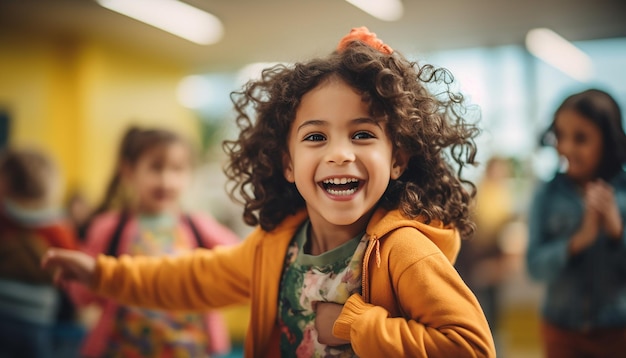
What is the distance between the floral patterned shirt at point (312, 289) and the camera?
44.5 inches

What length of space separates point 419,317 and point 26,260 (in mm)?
2097

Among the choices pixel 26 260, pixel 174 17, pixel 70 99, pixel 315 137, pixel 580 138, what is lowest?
pixel 26 260

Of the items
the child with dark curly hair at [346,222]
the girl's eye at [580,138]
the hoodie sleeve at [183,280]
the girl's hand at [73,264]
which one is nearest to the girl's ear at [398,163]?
the child with dark curly hair at [346,222]

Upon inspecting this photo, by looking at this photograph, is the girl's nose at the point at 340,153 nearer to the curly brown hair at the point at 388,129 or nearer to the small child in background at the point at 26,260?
the curly brown hair at the point at 388,129

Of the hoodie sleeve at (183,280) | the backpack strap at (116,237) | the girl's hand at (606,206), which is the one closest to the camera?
the hoodie sleeve at (183,280)

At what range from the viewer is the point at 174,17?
5.56m

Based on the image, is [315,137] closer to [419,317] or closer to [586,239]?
[419,317]

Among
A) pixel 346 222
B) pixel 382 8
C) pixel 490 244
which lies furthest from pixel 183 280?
pixel 382 8

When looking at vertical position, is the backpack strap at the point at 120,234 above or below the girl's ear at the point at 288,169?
below

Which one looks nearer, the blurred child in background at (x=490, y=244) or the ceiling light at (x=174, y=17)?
the blurred child in background at (x=490, y=244)

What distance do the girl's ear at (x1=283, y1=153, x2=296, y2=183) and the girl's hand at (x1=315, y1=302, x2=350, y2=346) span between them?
282mm

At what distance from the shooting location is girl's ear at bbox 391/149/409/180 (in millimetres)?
1183

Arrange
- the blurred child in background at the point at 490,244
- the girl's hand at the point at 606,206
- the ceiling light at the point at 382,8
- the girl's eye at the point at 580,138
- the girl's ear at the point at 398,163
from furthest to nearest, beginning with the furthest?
1. the ceiling light at the point at 382,8
2. the blurred child in background at the point at 490,244
3. the girl's eye at the point at 580,138
4. the girl's hand at the point at 606,206
5. the girl's ear at the point at 398,163

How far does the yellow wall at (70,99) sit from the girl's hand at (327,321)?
543cm
